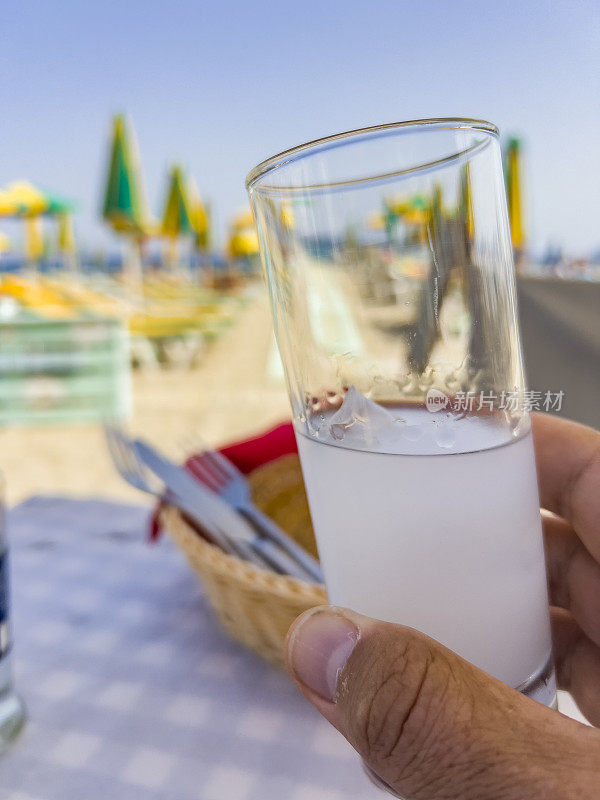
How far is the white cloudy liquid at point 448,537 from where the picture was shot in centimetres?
36

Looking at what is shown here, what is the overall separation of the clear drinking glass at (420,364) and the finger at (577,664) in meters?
0.22

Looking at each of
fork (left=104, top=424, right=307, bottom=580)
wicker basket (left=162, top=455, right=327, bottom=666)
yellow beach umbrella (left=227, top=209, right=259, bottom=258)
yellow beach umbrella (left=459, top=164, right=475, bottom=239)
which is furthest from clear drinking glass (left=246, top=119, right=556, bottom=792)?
yellow beach umbrella (left=227, top=209, right=259, bottom=258)

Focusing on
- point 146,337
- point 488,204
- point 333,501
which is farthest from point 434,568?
point 146,337

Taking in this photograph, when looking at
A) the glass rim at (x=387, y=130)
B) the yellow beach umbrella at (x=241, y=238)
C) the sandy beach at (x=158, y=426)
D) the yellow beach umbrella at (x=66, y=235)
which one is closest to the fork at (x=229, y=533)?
the sandy beach at (x=158, y=426)

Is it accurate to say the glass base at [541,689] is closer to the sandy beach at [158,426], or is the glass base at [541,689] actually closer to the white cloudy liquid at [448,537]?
the white cloudy liquid at [448,537]

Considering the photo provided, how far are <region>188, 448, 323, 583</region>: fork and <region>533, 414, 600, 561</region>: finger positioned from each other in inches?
10.0

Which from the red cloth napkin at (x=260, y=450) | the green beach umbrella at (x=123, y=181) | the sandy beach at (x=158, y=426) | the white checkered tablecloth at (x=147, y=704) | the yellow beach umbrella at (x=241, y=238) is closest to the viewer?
the white checkered tablecloth at (x=147, y=704)

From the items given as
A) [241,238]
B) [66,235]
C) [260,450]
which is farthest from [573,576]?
[66,235]

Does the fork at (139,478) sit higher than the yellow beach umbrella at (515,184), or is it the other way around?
the yellow beach umbrella at (515,184)

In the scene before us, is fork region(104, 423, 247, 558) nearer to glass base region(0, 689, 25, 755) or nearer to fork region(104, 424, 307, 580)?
fork region(104, 424, 307, 580)

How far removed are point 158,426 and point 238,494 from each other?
10.1 ft

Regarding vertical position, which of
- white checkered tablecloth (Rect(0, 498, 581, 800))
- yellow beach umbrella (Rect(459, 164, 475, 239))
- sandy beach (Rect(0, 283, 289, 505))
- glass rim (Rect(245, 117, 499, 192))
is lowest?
sandy beach (Rect(0, 283, 289, 505))

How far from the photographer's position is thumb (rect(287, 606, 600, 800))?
0.33 m

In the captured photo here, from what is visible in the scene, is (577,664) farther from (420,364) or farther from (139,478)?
(139,478)
